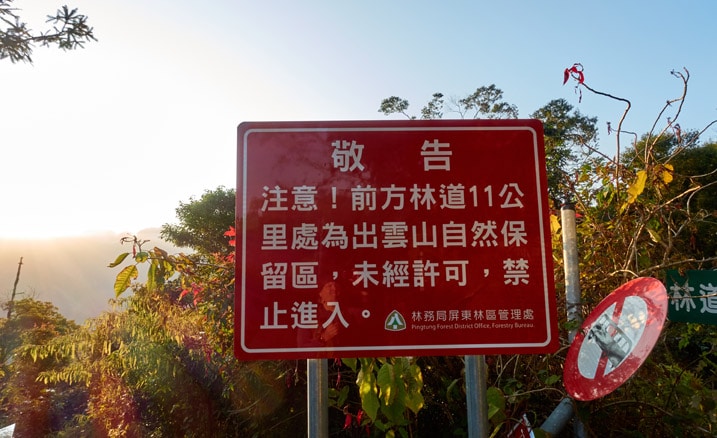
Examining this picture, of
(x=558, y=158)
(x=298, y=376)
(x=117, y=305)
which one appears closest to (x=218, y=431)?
(x=298, y=376)

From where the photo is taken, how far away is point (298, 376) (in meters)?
2.81

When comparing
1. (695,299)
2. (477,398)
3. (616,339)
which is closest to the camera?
(477,398)

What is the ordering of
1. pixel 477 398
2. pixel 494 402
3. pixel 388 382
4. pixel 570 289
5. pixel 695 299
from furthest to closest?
pixel 695 299, pixel 570 289, pixel 494 402, pixel 388 382, pixel 477 398

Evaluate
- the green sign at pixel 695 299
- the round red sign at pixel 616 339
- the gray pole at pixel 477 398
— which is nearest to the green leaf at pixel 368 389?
the gray pole at pixel 477 398

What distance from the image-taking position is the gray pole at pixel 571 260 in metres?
2.09

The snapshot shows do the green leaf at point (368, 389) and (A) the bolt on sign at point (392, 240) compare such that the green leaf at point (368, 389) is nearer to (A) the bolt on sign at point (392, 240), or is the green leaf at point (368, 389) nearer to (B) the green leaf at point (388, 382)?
(B) the green leaf at point (388, 382)

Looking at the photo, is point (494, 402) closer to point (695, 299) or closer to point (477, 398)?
point (477, 398)

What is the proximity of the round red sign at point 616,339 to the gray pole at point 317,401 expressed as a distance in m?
0.84

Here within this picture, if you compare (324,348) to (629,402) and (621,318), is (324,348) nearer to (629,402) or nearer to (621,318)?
(621,318)

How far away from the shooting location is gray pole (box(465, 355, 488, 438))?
55.8 inches

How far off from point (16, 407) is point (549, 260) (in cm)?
720

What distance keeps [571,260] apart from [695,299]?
0.76 meters

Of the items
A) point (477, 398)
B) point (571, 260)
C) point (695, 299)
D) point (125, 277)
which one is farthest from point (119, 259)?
point (695, 299)

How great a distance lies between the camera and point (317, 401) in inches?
56.6
